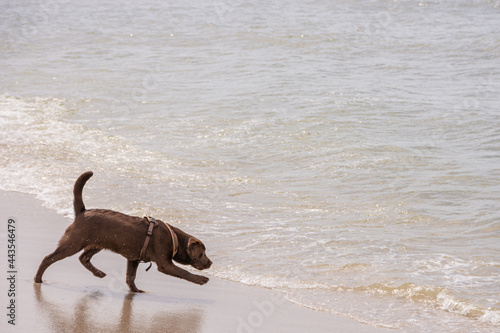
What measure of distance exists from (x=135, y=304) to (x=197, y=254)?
2.29 feet

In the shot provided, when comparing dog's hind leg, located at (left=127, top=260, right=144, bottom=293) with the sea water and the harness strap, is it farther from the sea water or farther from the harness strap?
the sea water

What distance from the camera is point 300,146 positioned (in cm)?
1106

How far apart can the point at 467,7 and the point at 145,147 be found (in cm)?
1754

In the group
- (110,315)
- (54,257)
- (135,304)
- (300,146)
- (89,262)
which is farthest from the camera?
(300,146)

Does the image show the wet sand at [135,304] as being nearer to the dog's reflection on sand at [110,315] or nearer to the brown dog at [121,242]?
the dog's reflection on sand at [110,315]

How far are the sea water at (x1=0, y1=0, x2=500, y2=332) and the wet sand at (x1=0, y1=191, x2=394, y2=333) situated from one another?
34 cm

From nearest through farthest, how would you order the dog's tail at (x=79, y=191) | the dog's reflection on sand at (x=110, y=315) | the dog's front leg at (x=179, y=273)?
the dog's reflection on sand at (x=110, y=315) < the dog's tail at (x=79, y=191) < the dog's front leg at (x=179, y=273)

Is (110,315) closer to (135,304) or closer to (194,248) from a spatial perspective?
(135,304)

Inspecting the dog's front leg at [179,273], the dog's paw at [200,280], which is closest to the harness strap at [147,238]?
the dog's front leg at [179,273]

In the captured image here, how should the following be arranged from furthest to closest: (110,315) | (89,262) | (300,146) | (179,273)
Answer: (300,146), (89,262), (179,273), (110,315)

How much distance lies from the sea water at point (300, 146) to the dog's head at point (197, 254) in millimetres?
A: 426

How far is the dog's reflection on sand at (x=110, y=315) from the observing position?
15.7 feet

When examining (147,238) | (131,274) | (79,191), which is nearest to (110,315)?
(131,274)

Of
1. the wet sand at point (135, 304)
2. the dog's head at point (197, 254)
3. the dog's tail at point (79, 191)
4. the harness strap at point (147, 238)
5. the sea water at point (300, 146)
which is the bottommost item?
the sea water at point (300, 146)
